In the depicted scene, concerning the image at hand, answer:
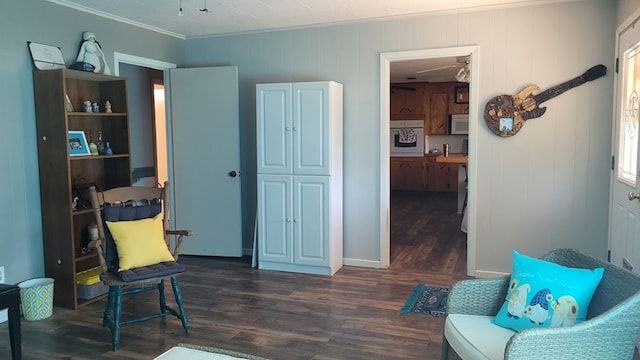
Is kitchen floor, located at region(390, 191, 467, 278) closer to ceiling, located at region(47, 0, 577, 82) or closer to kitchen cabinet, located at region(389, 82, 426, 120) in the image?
kitchen cabinet, located at region(389, 82, 426, 120)

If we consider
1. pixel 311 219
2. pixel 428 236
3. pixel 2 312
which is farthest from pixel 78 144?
pixel 428 236

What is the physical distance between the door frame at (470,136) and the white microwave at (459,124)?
18.8 feet

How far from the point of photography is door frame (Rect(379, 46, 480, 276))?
4369 millimetres

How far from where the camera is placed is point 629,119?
3469 millimetres

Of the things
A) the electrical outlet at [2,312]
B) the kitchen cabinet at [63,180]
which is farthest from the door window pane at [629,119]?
the electrical outlet at [2,312]

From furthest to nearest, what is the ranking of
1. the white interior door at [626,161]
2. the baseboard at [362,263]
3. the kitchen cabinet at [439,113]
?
1. the kitchen cabinet at [439,113]
2. the baseboard at [362,263]
3. the white interior door at [626,161]

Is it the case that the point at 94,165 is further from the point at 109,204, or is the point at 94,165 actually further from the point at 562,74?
the point at 562,74

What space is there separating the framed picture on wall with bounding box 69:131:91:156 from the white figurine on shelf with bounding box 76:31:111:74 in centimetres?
58

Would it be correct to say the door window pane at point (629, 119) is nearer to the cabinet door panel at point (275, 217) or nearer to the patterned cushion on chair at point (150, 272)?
the cabinet door panel at point (275, 217)

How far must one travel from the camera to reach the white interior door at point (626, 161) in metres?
3.19

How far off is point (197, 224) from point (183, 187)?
42 cm

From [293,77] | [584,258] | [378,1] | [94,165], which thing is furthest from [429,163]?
[584,258]

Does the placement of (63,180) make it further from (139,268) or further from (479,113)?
(479,113)

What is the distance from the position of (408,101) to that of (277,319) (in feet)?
25.0
